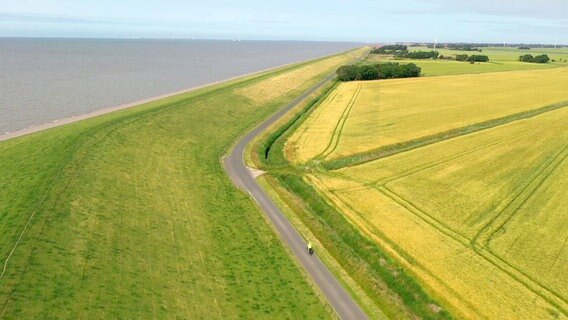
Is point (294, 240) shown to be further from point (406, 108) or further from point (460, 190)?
point (406, 108)

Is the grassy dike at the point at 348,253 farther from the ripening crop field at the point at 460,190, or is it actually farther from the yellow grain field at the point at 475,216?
the yellow grain field at the point at 475,216

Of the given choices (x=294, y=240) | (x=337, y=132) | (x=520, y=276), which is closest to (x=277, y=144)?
(x=337, y=132)

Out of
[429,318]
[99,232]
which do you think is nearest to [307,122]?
[99,232]

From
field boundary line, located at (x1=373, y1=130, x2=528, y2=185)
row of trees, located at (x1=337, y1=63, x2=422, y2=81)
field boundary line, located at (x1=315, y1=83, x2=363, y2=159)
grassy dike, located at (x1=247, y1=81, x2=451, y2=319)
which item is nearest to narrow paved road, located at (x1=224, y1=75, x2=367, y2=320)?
grassy dike, located at (x1=247, y1=81, x2=451, y2=319)

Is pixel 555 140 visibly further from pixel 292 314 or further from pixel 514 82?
pixel 514 82

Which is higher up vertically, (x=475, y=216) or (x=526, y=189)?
(x=526, y=189)

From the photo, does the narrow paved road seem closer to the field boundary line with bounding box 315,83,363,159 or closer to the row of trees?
the field boundary line with bounding box 315,83,363,159
